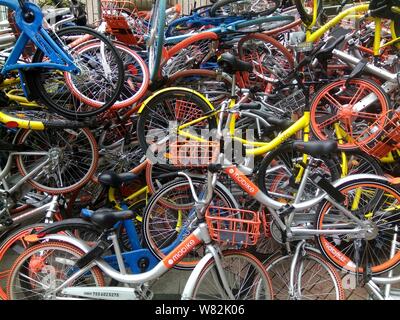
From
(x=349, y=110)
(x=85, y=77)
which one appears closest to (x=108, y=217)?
(x=85, y=77)

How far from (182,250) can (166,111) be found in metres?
1.95

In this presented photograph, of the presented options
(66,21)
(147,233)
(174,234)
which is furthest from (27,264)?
(66,21)

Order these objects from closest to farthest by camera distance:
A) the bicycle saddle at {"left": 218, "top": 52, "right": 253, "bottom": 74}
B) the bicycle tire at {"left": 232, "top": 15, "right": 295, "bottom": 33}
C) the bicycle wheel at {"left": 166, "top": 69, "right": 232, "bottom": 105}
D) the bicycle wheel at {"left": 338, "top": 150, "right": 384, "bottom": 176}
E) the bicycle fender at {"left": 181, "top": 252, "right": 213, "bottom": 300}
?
the bicycle fender at {"left": 181, "top": 252, "right": 213, "bottom": 300}
the bicycle saddle at {"left": 218, "top": 52, "right": 253, "bottom": 74}
the bicycle wheel at {"left": 338, "top": 150, "right": 384, "bottom": 176}
the bicycle wheel at {"left": 166, "top": 69, "right": 232, "bottom": 105}
the bicycle tire at {"left": 232, "top": 15, "right": 295, "bottom": 33}

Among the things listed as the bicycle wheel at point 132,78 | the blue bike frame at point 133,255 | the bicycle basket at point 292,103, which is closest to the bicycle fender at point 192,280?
the blue bike frame at point 133,255

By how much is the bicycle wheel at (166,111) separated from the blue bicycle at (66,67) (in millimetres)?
430

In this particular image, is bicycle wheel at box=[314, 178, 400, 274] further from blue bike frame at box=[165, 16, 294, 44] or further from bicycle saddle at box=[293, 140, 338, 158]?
blue bike frame at box=[165, 16, 294, 44]

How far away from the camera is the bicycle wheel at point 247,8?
19.3ft

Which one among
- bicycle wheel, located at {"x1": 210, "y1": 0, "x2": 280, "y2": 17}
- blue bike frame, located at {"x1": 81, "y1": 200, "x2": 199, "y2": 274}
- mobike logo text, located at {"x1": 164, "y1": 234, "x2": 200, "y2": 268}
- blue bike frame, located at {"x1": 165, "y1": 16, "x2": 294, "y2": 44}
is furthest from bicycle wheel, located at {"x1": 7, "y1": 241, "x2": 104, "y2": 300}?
bicycle wheel, located at {"x1": 210, "y1": 0, "x2": 280, "y2": 17}

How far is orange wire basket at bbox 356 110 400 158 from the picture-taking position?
3.99 metres

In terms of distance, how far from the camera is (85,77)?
177 inches

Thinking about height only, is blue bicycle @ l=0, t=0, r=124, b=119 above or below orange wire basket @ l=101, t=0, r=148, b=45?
below

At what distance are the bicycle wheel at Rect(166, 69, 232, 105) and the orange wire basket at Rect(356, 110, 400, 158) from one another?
189 centimetres

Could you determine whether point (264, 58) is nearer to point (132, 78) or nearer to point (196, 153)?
point (132, 78)

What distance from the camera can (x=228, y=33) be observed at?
5.63 metres
